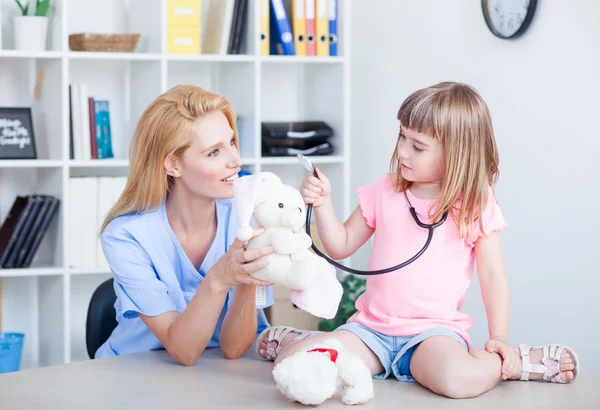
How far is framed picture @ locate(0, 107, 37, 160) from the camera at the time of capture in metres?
3.14

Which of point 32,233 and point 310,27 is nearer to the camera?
point 32,233

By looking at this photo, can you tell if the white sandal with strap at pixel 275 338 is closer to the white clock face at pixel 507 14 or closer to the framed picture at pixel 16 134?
the white clock face at pixel 507 14

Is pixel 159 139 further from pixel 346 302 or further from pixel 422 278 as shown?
pixel 346 302

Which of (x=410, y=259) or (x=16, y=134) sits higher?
(x=16, y=134)

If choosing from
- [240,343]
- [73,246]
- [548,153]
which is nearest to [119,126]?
[73,246]

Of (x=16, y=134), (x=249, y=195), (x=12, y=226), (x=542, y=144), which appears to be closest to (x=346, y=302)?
(x=542, y=144)

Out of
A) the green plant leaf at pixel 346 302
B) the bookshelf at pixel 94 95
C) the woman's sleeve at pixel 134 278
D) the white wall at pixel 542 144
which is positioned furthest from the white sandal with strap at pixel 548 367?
the bookshelf at pixel 94 95

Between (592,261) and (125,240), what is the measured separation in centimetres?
136

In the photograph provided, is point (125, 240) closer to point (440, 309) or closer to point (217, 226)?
point (217, 226)

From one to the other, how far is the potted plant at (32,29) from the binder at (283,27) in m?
0.88

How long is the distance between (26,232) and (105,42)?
0.79m

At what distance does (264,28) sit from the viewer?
10.9 feet

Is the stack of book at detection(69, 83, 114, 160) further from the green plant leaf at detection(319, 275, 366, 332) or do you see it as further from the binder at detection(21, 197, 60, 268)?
the green plant leaf at detection(319, 275, 366, 332)

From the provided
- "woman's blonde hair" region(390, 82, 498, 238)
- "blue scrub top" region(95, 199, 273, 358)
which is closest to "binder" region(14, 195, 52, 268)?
"blue scrub top" region(95, 199, 273, 358)
